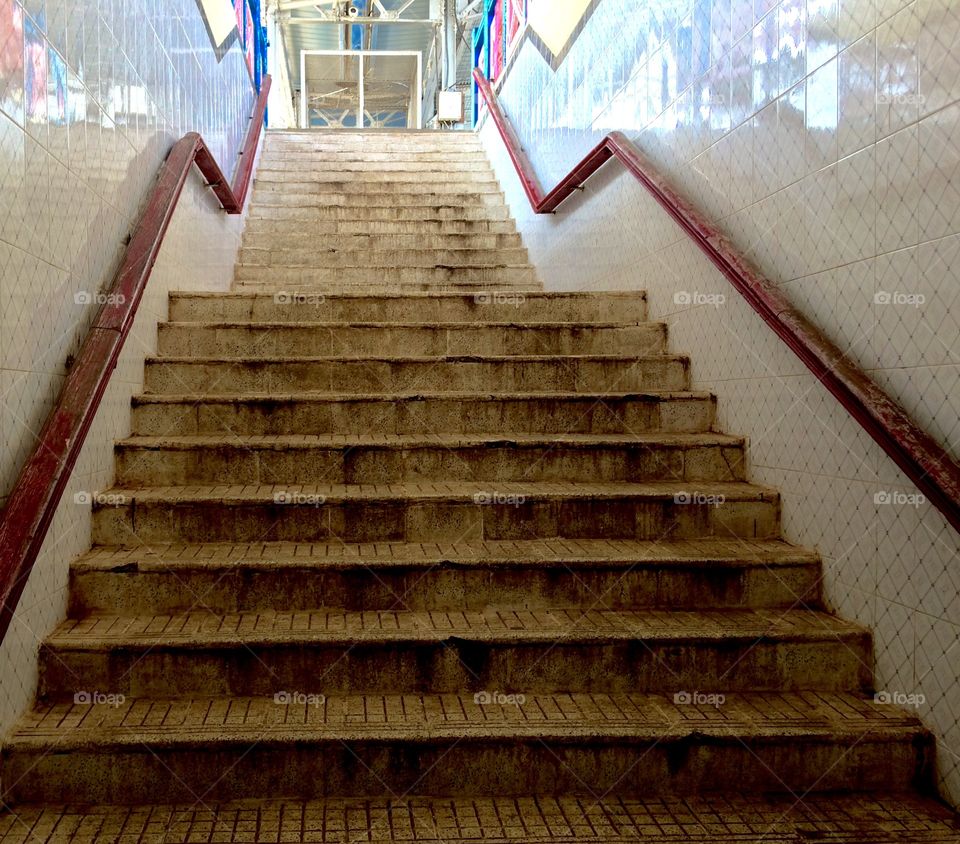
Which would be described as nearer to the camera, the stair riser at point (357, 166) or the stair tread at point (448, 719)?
the stair tread at point (448, 719)

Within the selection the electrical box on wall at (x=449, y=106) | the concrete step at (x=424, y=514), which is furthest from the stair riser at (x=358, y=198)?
the electrical box on wall at (x=449, y=106)

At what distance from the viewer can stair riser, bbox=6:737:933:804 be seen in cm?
179

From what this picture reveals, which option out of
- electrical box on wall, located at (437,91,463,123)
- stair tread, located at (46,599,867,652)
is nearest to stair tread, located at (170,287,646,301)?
stair tread, located at (46,599,867,652)

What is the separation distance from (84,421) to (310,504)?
0.72 meters

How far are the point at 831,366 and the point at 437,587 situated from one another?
3.79 feet

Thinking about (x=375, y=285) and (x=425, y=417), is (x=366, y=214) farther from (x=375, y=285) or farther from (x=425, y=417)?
(x=425, y=417)

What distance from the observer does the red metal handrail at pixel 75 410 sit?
5.36ft

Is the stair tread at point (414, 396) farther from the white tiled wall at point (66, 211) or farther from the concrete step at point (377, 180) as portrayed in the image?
the concrete step at point (377, 180)

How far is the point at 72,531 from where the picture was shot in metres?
2.23

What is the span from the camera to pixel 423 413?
3.01m

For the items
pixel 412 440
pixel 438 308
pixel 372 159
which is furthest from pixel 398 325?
pixel 372 159

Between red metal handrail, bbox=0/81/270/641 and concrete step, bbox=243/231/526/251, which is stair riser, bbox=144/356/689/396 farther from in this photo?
concrete step, bbox=243/231/526/251

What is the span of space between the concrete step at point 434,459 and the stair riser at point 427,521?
252mm

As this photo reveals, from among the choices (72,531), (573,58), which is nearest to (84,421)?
(72,531)
